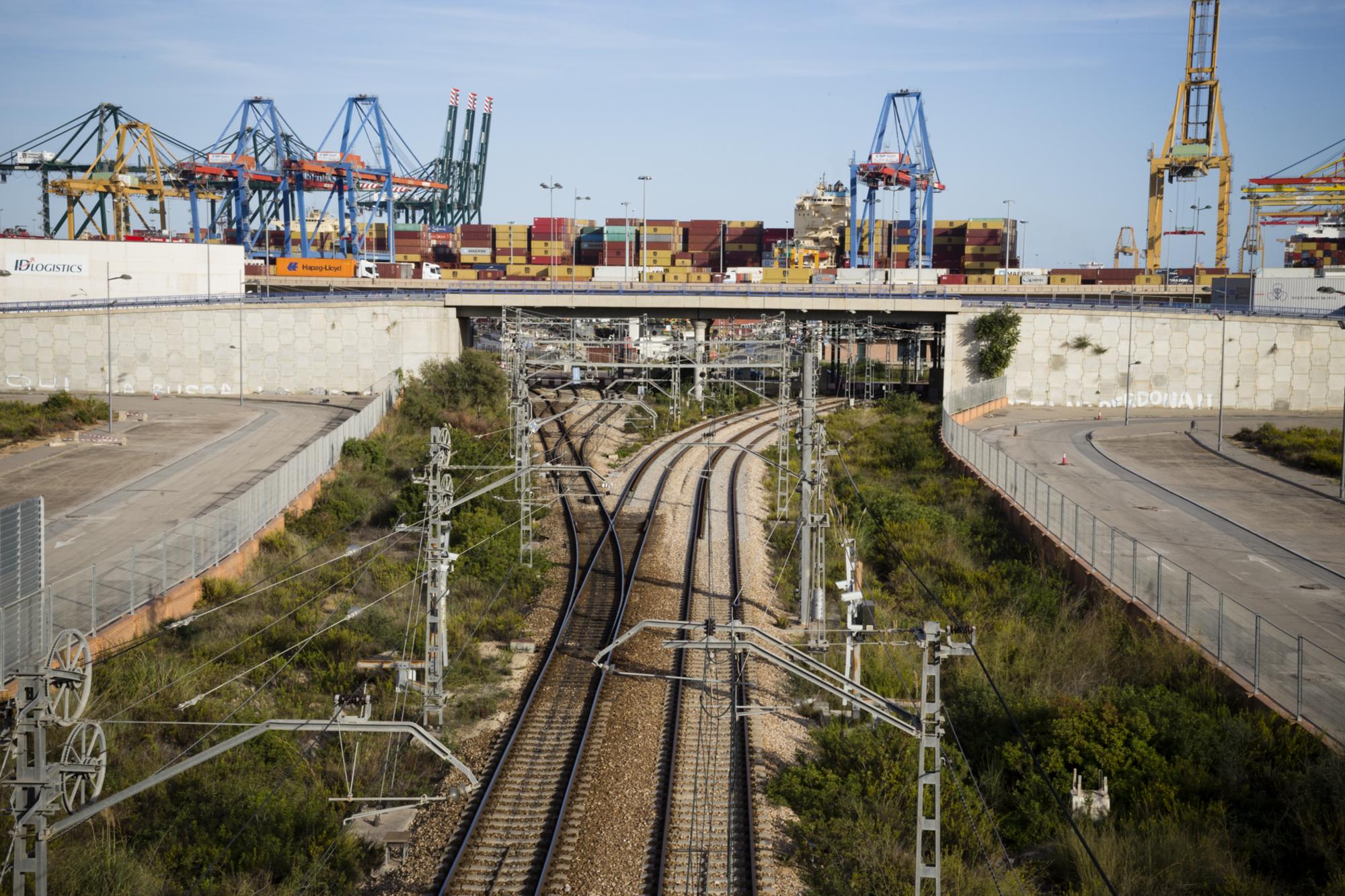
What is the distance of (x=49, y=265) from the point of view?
54719mm

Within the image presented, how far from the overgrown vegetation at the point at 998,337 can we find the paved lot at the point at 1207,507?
138 inches

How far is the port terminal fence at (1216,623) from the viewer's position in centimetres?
1511

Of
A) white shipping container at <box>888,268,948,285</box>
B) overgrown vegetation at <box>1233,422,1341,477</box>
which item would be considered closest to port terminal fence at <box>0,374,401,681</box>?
overgrown vegetation at <box>1233,422,1341,477</box>

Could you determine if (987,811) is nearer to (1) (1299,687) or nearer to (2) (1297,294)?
(1) (1299,687)

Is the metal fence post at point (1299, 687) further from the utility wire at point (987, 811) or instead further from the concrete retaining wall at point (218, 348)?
the concrete retaining wall at point (218, 348)

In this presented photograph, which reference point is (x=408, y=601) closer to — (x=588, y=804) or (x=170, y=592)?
(x=170, y=592)

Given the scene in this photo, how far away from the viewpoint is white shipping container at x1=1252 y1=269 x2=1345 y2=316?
187 feet

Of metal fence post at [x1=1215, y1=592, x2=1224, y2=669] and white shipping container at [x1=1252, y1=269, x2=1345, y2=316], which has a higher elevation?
white shipping container at [x1=1252, y1=269, x2=1345, y2=316]

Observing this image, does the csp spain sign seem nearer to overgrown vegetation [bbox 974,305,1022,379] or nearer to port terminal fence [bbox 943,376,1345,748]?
overgrown vegetation [bbox 974,305,1022,379]

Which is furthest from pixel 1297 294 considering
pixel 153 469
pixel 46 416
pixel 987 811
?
pixel 46 416

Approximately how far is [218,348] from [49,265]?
13845mm

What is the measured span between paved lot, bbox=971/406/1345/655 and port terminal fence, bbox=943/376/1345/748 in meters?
0.62

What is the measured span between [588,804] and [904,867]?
4023 millimetres

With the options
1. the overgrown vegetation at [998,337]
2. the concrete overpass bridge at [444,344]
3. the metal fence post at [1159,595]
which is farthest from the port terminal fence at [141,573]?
the overgrown vegetation at [998,337]
